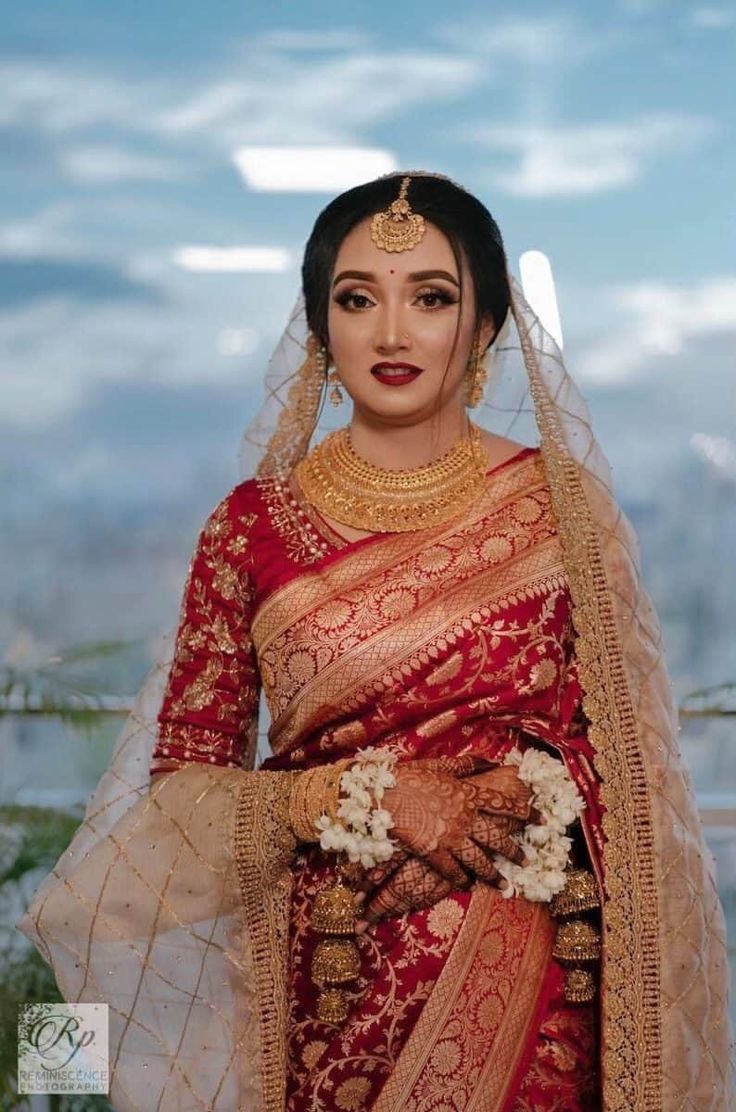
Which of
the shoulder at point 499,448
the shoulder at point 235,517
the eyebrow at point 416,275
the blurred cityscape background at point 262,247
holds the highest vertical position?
the blurred cityscape background at point 262,247

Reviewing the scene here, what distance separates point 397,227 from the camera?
1713 mm

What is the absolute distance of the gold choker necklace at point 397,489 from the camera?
176 centimetres

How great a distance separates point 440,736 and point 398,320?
1.52 ft

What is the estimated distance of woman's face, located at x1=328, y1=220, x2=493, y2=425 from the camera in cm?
171

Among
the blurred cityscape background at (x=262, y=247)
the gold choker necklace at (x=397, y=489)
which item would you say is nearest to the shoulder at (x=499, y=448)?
the gold choker necklace at (x=397, y=489)

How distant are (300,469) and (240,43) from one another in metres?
1.01

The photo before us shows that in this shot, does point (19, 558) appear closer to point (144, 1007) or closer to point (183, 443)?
point (183, 443)

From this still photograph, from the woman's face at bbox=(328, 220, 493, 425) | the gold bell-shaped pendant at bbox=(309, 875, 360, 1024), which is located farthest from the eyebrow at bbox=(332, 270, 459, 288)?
the gold bell-shaped pendant at bbox=(309, 875, 360, 1024)

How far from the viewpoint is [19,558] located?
8.74 feet

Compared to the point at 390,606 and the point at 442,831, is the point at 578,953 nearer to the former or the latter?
the point at 442,831

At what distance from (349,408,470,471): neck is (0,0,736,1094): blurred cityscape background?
781mm

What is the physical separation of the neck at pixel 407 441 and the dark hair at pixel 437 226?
0.42ft

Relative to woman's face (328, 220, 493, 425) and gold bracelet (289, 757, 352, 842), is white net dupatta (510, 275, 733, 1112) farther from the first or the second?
gold bracelet (289, 757, 352, 842)

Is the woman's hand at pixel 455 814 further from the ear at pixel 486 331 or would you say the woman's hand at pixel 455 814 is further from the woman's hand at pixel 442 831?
the ear at pixel 486 331
